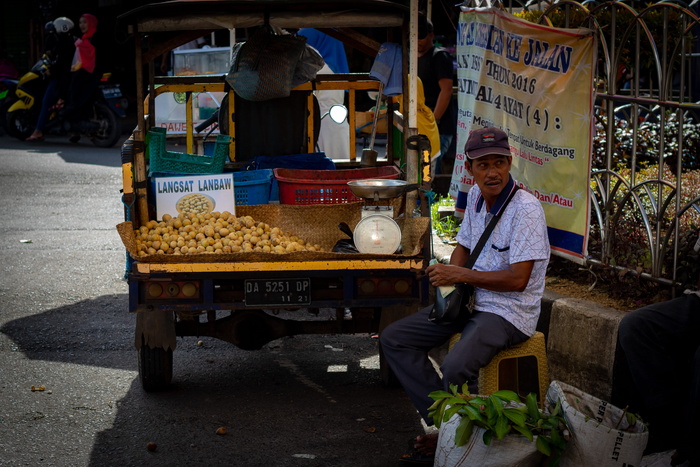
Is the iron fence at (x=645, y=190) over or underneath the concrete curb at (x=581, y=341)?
over

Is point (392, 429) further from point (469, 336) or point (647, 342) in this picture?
point (647, 342)

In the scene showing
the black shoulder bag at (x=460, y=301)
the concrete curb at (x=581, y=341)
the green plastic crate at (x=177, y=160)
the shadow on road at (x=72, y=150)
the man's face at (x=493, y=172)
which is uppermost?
the man's face at (x=493, y=172)

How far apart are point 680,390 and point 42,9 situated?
20.4m

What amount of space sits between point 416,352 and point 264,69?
2.92 m

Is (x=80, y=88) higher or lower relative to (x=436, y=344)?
higher

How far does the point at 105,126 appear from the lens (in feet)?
53.3

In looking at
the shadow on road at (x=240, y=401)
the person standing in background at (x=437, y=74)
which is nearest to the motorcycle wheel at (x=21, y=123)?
the person standing in background at (x=437, y=74)

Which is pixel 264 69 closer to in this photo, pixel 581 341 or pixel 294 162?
pixel 294 162

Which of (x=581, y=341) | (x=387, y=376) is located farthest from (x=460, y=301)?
(x=387, y=376)

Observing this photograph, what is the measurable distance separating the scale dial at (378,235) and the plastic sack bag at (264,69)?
194 centimetres

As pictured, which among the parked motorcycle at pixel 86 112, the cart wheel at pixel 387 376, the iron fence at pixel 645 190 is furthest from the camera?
the parked motorcycle at pixel 86 112

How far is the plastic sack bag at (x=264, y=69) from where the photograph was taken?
6.59 m

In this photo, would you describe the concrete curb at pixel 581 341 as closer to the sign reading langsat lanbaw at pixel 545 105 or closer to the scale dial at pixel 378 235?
the sign reading langsat lanbaw at pixel 545 105

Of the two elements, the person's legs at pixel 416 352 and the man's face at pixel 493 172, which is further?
the person's legs at pixel 416 352
